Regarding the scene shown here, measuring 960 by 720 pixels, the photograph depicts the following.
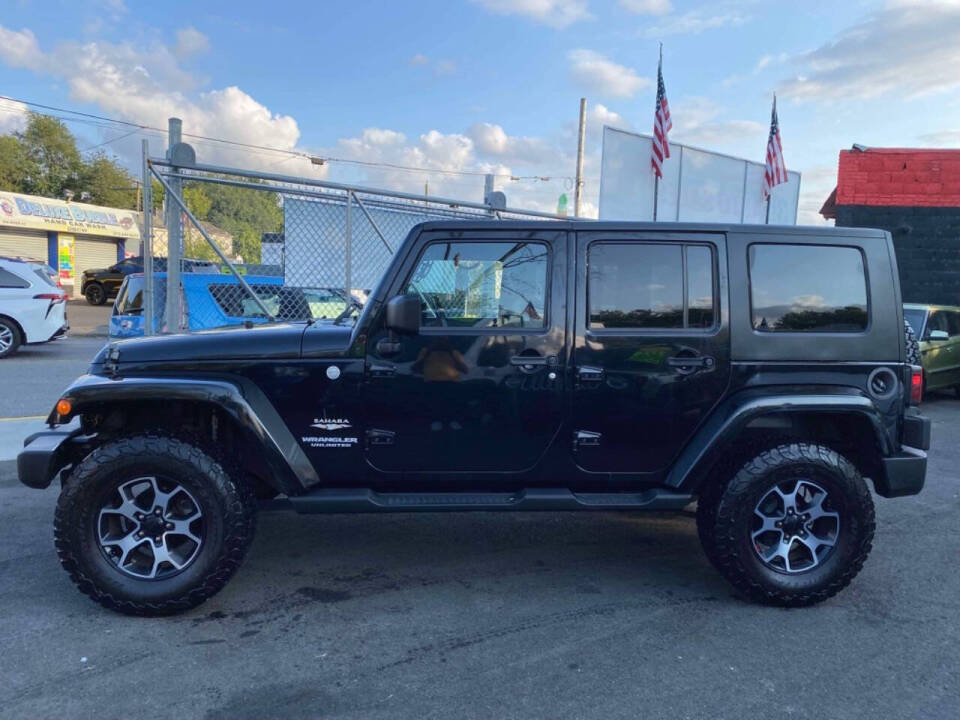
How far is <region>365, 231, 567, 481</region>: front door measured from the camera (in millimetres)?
3617

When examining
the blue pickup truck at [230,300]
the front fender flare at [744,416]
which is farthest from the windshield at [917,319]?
the blue pickup truck at [230,300]

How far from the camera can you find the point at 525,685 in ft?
9.68

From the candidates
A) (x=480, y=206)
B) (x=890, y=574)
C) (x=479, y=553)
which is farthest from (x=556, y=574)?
(x=480, y=206)

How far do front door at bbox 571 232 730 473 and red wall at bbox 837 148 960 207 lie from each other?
13467 millimetres

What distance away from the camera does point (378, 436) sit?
11.9ft

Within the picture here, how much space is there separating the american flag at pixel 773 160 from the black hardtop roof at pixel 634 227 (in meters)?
10.8

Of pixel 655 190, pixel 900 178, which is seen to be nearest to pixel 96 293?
pixel 655 190

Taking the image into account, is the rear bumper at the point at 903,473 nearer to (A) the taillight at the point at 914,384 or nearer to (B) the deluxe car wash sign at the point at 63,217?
(A) the taillight at the point at 914,384

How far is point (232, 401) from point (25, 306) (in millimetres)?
11626

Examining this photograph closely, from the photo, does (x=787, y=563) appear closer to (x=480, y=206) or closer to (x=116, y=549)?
(x=116, y=549)

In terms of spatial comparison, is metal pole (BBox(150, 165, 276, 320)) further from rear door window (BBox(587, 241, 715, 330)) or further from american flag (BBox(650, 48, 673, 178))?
american flag (BBox(650, 48, 673, 178))

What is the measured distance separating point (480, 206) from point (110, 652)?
551 centimetres

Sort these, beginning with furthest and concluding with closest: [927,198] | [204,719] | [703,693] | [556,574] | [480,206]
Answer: [927,198], [480,206], [556,574], [703,693], [204,719]

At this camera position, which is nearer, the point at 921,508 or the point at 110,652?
the point at 110,652
